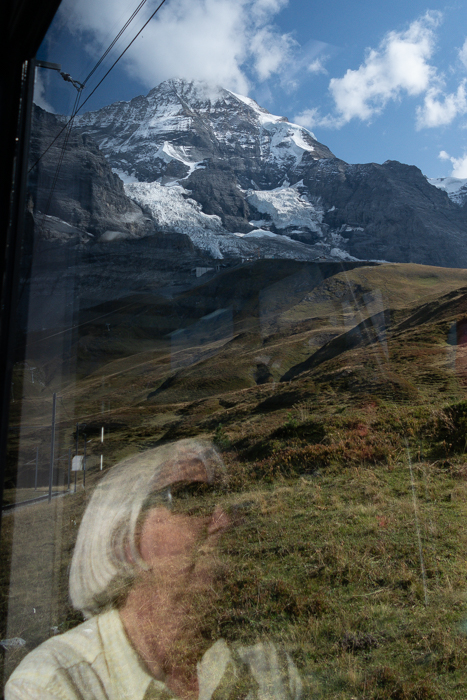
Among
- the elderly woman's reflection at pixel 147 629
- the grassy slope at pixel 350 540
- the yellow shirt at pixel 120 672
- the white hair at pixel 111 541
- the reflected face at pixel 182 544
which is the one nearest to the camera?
the yellow shirt at pixel 120 672

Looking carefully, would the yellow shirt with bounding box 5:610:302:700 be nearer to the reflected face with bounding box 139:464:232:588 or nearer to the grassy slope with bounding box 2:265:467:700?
the grassy slope with bounding box 2:265:467:700

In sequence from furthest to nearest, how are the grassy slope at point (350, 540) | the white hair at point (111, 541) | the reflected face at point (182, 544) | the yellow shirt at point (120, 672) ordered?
the reflected face at point (182, 544)
the white hair at point (111, 541)
the grassy slope at point (350, 540)
the yellow shirt at point (120, 672)

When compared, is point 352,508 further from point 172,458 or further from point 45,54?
point 172,458

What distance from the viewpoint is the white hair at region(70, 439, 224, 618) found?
639 centimetres

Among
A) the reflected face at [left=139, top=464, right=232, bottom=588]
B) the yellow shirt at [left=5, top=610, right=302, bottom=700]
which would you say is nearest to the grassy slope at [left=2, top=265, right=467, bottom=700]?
the yellow shirt at [left=5, top=610, right=302, bottom=700]

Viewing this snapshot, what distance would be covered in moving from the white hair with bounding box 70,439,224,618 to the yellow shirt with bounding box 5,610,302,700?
1276mm

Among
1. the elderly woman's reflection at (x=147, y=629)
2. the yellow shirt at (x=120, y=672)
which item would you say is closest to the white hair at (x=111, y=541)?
the elderly woman's reflection at (x=147, y=629)

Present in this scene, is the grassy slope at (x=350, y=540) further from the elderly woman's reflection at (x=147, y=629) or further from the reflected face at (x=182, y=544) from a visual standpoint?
the reflected face at (x=182, y=544)

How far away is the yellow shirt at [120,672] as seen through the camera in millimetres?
3652

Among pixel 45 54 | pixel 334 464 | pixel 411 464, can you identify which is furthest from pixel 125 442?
pixel 45 54

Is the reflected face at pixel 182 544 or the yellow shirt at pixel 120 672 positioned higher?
the reflected face at pixel 182 544

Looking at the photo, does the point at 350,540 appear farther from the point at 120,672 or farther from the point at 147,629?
the point at 120,672

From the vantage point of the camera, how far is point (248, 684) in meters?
4.27

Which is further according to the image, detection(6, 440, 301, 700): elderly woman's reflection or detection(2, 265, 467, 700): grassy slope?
detection(2, 265, 467, 700): grassy slope
